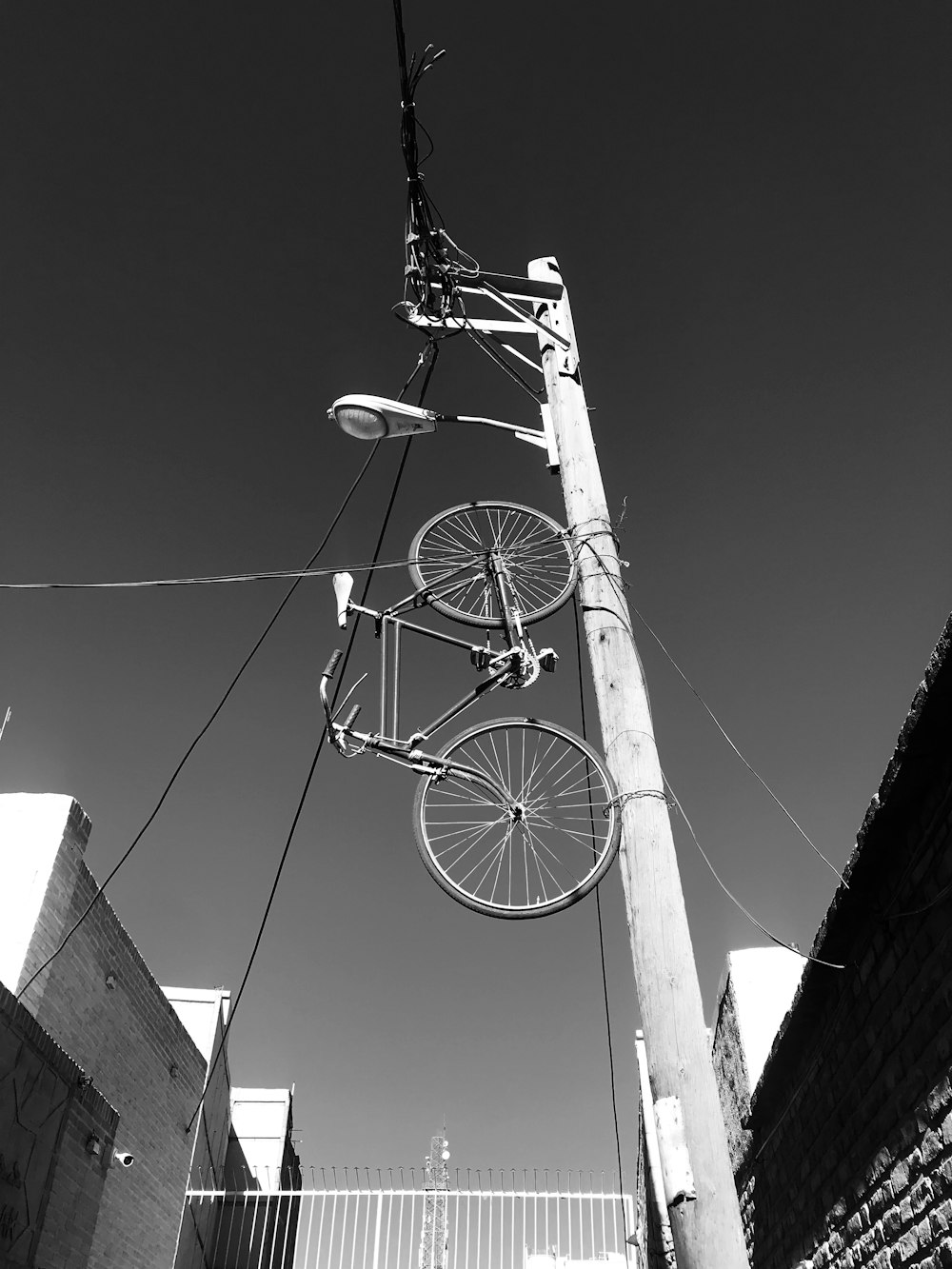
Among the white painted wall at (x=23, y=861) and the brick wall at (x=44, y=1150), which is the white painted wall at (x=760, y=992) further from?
the white painted wall at (x=23, y=861)

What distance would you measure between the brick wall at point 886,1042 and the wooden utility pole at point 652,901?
1.03 m

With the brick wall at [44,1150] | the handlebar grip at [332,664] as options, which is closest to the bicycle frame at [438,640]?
the handlebar grip at [332,664]

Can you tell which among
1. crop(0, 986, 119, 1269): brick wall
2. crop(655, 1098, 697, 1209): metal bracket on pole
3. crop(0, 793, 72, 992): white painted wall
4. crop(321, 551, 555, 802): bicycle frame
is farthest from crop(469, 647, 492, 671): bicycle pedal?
crop(0, 793, 72, 992): white painted wall

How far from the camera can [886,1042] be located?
14.8 ft

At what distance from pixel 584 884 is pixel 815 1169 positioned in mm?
2913

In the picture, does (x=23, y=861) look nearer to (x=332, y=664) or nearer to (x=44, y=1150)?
(x=44, y=1150)

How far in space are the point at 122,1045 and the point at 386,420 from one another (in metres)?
7.89

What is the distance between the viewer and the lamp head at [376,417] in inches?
228

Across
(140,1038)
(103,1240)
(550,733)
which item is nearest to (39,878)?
(140,1038)

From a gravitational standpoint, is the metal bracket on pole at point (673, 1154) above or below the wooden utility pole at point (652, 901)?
below

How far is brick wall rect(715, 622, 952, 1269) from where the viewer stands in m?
3.84

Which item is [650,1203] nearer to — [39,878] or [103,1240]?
[103,1240]

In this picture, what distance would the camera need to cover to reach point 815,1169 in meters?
5.68

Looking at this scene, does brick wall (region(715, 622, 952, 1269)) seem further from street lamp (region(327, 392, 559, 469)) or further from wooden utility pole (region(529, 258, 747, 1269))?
street lamp (region(327, 392, 559, 469))
